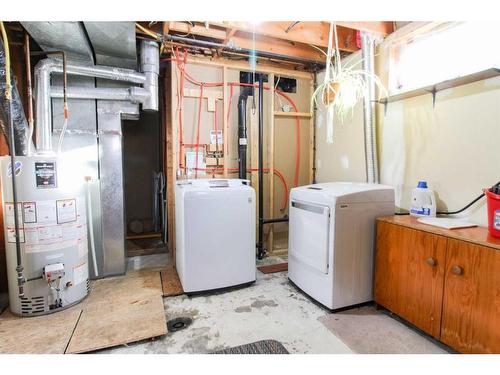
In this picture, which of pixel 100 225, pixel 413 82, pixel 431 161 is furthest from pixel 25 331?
pixel 413 82

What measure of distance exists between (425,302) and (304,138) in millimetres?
2384

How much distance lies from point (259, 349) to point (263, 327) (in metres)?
0.25

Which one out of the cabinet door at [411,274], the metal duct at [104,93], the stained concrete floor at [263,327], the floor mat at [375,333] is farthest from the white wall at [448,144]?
the metal duct at [104,93]

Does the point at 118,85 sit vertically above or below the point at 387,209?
above

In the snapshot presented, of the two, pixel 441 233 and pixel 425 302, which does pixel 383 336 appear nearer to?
pixel 425 302

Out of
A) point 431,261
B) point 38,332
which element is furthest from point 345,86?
point 38,332

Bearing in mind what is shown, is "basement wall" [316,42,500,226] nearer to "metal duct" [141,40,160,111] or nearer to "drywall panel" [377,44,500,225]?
"drywall panel" [377,44,500,225]

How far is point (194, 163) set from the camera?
10.1ft

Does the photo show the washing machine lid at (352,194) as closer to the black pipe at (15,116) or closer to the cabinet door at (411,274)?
the cabinet door at (411,274)

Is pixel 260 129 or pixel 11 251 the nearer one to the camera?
pixel 11 251

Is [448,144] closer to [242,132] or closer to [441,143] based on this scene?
[441,143]

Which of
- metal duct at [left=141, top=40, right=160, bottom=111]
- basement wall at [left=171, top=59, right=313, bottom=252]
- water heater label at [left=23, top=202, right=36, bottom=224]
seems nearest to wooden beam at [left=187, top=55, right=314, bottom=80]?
basement wall at [left=171, top=59, right=313, bottom=252]

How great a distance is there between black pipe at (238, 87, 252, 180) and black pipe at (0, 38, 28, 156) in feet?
6.48

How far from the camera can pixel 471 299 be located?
150cm
